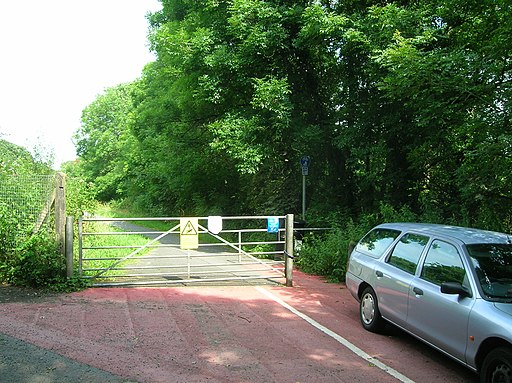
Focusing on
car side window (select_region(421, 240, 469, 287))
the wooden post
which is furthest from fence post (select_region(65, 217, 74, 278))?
car side window (select_region(421, 240, 469, 287))

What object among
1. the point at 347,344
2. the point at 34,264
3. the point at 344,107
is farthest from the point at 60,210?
the point at 344,107

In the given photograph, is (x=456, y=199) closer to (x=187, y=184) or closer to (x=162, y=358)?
(x=162, y=358)

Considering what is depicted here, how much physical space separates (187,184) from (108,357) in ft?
55.2

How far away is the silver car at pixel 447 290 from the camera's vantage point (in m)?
4.49

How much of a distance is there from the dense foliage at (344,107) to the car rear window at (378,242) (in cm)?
239

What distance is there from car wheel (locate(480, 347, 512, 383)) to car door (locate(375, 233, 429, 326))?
151 centimetres

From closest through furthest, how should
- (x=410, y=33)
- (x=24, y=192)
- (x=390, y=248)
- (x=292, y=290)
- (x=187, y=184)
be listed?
(x=390, y=248) < (x=24, y=192) < (x=292, y=290) < (x=410, y=33) < (x=187, y=184)

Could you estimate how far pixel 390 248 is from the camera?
681 centimetres

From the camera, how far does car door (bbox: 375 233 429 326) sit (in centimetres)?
603

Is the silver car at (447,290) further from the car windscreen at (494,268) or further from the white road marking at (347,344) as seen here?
the white road marking at (347,344)

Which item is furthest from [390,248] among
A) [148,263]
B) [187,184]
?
[187,184]

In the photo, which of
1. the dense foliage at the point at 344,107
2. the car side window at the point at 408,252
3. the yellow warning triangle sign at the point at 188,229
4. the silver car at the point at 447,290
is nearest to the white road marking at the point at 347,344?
the silver car at the point at 447,290

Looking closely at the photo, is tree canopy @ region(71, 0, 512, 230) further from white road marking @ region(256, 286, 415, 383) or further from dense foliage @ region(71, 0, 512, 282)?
white road marking @ region(256, 286, 415, 383)

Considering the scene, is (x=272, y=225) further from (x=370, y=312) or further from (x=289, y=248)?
(x=370, y=312)
